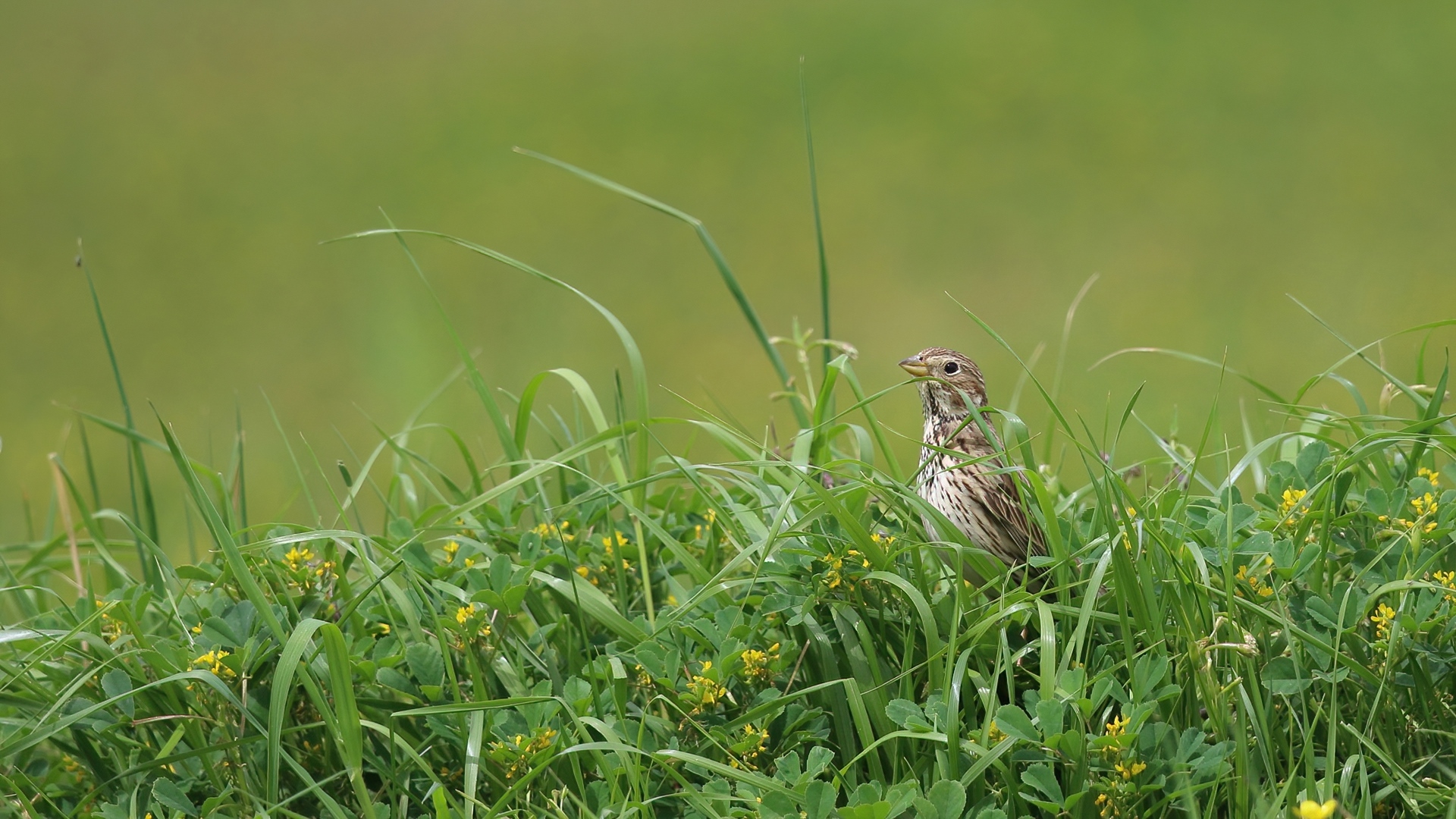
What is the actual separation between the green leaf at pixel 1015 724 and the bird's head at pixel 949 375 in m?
1.07

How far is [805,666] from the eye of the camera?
7.51 ft

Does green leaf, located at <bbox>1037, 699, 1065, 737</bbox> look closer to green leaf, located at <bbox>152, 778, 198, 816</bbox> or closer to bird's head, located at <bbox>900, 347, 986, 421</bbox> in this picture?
bird's head, located at <bbox>900, 347, 986, 421</bbox>

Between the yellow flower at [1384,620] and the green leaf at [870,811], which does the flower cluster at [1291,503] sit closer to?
the yellow flower at [1384,620]

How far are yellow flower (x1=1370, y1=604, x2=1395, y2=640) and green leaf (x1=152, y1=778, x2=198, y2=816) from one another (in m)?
1.92

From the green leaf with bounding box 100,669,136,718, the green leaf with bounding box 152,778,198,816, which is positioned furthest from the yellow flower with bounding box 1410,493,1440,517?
the green leaf with bounding box 100,669,136,718

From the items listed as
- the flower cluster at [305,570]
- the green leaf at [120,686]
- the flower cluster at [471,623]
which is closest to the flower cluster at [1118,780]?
the flower cluster at [471,623]

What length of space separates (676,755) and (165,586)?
4.13 feet

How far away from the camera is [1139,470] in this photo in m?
2.87

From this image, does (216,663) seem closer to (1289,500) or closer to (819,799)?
(819,799)

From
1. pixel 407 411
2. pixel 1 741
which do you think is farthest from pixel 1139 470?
pixel 407 411

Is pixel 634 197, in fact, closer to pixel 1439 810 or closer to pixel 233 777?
pixel 233 777

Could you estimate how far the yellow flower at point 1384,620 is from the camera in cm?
204

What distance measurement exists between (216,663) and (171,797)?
8.6 inches

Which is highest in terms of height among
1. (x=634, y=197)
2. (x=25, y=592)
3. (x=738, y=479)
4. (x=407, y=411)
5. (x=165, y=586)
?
(x=634, y=197)
